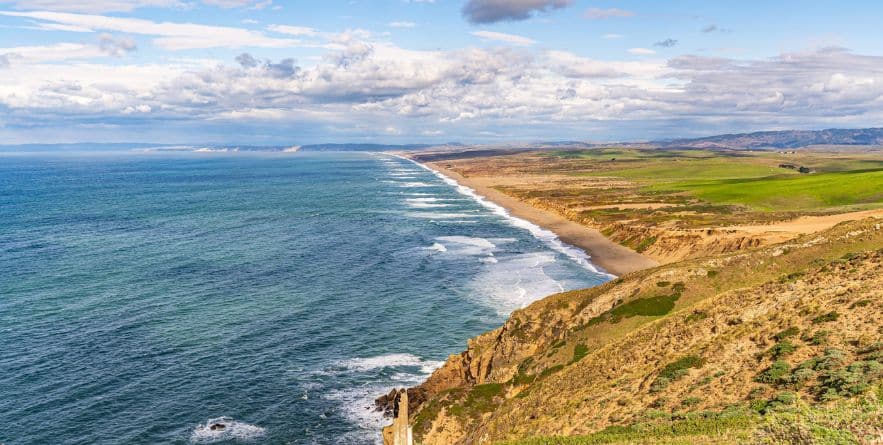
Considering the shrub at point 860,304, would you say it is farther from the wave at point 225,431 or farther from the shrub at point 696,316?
the wave at point 225,431

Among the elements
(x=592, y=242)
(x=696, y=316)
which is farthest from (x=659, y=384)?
(x=592, y=242)

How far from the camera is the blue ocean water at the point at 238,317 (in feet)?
A: 139

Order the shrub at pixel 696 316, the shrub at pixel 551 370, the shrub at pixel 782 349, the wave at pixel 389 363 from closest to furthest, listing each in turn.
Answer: the shrub at pixel 782 349, the shrub at pixel 696 316, the shrub at pixel 551 370, the wave at pixel 389 363

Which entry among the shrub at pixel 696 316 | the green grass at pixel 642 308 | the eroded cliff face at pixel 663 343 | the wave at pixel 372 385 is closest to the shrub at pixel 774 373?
the eroded cliff face at pixel 663 343

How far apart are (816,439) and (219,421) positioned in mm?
38100

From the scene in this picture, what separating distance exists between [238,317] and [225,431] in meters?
23.8

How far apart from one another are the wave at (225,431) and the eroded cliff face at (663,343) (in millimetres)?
11756

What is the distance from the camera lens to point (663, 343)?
31984 millimetres

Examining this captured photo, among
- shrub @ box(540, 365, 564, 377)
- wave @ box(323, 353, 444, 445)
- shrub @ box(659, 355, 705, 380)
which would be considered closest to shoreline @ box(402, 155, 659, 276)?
wave @ box(323, 353, 444, 445)

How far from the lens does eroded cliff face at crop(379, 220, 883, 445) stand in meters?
25.4

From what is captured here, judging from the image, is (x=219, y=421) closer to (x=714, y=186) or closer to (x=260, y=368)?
(x=260, y=368)

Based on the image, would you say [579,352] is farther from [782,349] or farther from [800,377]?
[800,377]

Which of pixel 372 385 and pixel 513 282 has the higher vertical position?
pixel 513 282

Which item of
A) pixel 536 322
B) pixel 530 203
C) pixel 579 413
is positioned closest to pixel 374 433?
pixel 536 322
